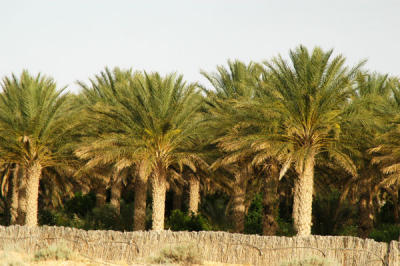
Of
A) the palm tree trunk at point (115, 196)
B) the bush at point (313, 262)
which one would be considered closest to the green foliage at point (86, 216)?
the palm tree trunk at point (115, 196)

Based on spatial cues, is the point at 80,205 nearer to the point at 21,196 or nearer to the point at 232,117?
the point at 21,196

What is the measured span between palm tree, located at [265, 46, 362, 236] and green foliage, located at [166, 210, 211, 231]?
20.5 feet

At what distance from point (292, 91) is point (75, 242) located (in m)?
9.72

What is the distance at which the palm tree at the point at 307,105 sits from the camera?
22.5 meters

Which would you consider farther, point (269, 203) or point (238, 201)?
point (238, 201)

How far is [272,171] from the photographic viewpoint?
88.0 feet

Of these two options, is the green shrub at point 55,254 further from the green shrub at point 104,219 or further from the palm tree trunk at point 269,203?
the green shrub at point 104,219

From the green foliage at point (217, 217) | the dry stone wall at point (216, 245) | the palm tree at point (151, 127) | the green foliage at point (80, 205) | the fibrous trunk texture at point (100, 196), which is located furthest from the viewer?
the green foliage at point (80, 205)

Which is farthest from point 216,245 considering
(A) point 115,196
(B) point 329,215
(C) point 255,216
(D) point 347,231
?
(C) point 255,216

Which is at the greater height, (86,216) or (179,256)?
(86,216)

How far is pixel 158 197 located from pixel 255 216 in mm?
10938

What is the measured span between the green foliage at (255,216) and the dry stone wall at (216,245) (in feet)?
47.0

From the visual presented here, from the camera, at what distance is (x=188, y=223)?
28.4 meters

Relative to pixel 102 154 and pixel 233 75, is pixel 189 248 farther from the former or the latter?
pixel 233 75
